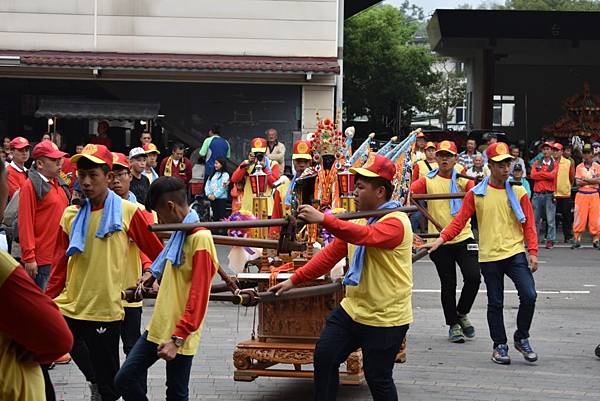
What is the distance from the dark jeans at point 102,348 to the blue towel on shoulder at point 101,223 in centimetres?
46

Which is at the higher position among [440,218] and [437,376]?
[440,218]

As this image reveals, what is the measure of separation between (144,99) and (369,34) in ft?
81.0

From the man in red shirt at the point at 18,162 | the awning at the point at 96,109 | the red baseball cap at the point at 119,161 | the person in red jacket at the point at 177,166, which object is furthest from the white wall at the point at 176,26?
the red baseball cap at the point at 119,161

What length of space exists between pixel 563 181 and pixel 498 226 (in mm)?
10810

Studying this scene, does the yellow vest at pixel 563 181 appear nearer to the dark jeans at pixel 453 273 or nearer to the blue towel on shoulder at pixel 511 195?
the dark jeans at pixel 453 273

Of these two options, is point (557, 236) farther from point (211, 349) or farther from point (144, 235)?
point (144, 235)

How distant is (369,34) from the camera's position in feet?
151

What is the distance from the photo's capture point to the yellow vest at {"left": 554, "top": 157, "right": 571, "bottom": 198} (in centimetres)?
2000

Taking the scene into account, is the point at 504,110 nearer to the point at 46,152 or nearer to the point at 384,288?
the point at 46,152

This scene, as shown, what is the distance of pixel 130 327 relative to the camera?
24.0ft

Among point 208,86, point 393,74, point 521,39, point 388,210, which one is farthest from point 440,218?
point 393,74

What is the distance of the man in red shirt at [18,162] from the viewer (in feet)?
37.2

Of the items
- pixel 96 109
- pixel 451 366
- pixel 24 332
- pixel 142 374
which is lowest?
pixel 451 366

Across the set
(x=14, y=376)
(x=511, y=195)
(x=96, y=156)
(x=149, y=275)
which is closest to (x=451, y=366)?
(x=511, y=195)
